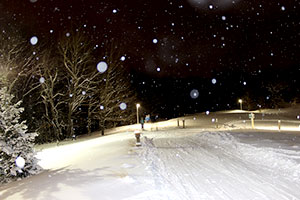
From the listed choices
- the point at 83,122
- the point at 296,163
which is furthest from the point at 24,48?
the point at 296,163

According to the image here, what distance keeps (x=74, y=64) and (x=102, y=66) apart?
474 centimetres

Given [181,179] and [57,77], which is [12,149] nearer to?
[181,179]

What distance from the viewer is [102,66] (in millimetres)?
35938

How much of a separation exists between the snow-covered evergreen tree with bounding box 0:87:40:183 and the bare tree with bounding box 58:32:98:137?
66.1 feet

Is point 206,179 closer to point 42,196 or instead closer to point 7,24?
point 42,196

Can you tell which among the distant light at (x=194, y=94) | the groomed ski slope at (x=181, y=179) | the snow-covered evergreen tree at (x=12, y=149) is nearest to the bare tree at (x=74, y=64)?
the snow-covered evergreen tree at (x=12, y=149)

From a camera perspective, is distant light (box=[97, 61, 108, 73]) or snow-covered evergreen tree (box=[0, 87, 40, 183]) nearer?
snow-covered evergreen tree (box=[0, 87, 40, 183])

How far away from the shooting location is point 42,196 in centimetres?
621

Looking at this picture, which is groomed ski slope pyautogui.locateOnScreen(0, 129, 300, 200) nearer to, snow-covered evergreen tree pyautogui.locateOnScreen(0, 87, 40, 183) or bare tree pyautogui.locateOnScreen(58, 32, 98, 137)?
snow-covered evergreen tree pyautogui.locateOnScreen(0, 87, 40, 183)

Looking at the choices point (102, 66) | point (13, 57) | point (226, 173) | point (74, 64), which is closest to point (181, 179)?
point (226, 173)

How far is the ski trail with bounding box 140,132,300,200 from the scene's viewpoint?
5.95 meters

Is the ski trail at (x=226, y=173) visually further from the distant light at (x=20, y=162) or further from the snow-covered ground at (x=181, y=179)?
the distant light at (x=20, y=162)

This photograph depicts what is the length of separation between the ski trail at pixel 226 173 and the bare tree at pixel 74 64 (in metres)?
21.8

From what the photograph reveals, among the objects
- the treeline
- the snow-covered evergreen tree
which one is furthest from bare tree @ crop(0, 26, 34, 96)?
the snow-covered evergreen tree
